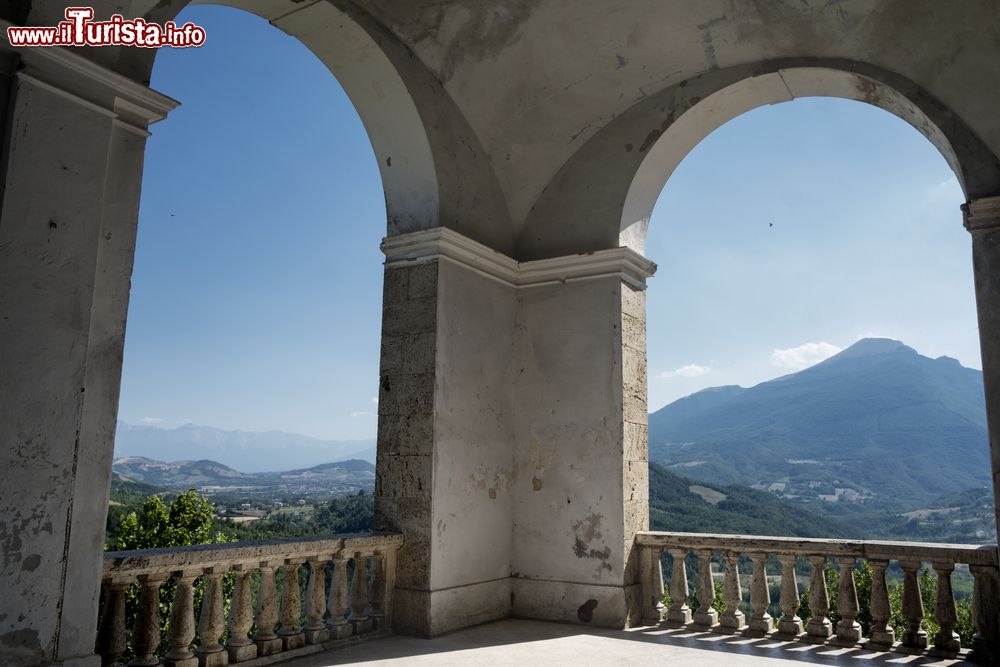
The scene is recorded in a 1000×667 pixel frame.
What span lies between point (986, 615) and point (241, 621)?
480 cm

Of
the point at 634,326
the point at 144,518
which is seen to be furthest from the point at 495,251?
the point at 144,518

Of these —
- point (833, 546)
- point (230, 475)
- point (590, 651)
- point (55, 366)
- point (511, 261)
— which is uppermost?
point (511, 261)

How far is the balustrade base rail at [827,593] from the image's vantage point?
4.78 meters

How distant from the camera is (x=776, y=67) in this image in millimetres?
5840

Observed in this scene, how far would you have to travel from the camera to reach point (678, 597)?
5867 mm

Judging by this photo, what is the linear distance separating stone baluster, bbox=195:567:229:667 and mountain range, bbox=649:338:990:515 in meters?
87.4

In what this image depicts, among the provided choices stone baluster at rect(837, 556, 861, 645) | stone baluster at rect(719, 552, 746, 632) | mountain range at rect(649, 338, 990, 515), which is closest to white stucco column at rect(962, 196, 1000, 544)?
stone baluster at rect(837, 556, 861, 645)

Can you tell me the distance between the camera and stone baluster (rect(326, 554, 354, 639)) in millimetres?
4996

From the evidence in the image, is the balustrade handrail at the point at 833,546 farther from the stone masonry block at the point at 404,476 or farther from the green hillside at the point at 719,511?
the green hillside at the point at 719,511

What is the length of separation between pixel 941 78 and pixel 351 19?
4.30m

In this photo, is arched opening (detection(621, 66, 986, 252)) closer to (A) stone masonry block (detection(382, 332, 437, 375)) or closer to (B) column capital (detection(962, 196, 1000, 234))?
(B) column capital (detection(962, 196, 1000, 234))

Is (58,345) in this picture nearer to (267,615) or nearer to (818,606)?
(267,615)

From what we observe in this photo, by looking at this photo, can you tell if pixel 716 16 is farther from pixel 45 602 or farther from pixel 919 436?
pixel 919 436

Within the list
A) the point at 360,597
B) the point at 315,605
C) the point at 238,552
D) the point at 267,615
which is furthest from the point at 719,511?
the point at 238,552
